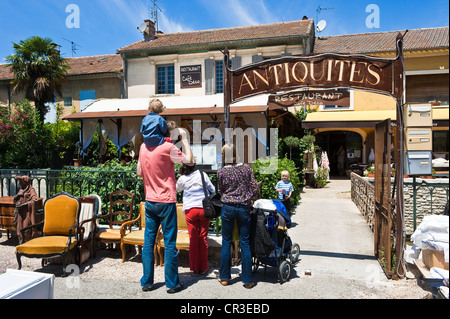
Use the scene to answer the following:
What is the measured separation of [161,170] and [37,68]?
15306mm

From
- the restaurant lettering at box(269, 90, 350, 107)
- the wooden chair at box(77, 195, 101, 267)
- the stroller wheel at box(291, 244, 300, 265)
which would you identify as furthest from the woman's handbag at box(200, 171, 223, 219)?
the restaurant lettering at box(269, 90, 350, 107)

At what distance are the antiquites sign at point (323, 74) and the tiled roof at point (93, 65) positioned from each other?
613 inches

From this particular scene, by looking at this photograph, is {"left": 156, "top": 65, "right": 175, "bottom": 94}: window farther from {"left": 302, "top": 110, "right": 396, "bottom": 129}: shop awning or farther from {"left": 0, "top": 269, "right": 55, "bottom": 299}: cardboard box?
{"left": 0, "top": 269, "right": 55, "bottom": 299}: cardboard box

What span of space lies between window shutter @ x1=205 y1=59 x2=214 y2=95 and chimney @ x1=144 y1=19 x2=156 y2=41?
15.3 feet

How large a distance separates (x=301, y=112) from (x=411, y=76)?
11.7 meters

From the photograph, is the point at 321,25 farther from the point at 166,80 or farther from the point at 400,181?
the point at 400,181

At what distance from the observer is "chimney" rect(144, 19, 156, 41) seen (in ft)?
62.6

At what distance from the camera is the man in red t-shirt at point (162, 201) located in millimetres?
3859

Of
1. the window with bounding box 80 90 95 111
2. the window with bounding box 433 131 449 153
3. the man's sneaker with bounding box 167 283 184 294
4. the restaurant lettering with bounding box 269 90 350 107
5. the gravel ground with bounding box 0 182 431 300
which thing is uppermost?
the window with bounding box 80 90 95 111

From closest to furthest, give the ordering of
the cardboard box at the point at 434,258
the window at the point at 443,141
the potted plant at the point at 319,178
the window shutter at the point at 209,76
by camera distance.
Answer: the window at the point at 443,141 < the cardboard box at the point at 434,258 < the potted plant at the point at 319,178 < the window shutter at the point at 209,76

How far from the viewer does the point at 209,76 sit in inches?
665

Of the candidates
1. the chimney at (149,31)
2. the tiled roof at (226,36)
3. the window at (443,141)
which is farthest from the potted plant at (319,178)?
the window at (443,141)

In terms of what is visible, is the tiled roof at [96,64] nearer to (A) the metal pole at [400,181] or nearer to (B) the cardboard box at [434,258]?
(A) the metal pole at [400,181]

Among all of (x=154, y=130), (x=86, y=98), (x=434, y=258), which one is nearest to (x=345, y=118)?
(x=434, y=258)
